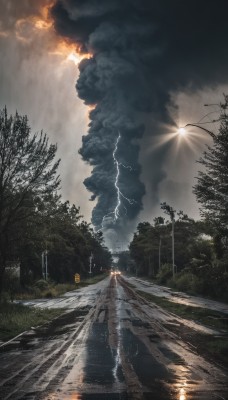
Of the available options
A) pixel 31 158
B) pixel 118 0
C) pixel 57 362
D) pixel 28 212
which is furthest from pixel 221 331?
pixel 118 0

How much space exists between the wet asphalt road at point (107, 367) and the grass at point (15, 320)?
70cm

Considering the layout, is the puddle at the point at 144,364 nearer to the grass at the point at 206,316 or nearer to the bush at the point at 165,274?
the grass at the point at 206,316

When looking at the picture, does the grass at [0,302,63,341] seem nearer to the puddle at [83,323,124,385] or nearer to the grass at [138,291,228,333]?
the puddle at [83,323,124,385]

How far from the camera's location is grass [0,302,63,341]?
15.4m

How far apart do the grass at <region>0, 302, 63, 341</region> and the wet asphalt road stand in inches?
27.4

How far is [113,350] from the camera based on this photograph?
1147 centimetres

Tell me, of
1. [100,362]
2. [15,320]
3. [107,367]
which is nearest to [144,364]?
[107,367]

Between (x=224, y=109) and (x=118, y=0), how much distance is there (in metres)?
191

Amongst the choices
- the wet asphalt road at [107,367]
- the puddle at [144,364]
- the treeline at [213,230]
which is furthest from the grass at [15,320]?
the treeline at [213,230]

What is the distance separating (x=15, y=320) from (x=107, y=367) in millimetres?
9851

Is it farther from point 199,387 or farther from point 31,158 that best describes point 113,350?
point 31,158

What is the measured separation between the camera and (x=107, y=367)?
30.2 ft

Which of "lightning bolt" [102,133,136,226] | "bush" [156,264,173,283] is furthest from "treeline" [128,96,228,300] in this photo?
"lightning bolt" [102,133,136,226]

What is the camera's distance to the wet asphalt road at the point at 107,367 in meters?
7.16
